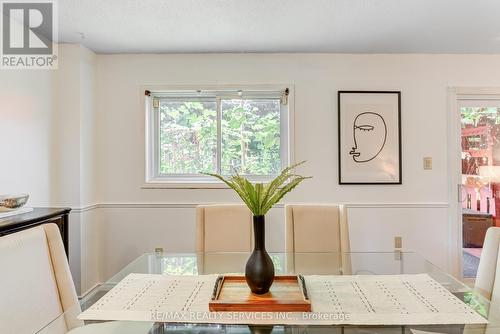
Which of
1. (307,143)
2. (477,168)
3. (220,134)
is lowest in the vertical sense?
(477,168)

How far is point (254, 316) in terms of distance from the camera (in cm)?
112

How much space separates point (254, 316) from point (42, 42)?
284 cm

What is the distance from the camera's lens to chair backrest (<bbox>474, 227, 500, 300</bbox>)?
1431 millimetres

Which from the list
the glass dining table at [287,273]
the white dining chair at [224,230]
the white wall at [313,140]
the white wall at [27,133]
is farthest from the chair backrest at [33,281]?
the white wall at [313,140]

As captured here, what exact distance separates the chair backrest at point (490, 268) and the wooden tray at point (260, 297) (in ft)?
2.80

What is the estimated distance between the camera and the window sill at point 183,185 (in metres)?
3.12

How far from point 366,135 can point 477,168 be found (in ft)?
3.74

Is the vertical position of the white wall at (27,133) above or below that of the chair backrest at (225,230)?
above

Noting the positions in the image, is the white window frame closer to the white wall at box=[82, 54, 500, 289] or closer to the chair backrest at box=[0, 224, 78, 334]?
the white wall at box=[82, 54, 500, 289]

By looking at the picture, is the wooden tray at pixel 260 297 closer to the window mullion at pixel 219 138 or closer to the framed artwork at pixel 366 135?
the window mullion at pixel 219 138

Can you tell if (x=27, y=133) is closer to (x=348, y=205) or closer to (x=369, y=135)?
(x=348, y=205)

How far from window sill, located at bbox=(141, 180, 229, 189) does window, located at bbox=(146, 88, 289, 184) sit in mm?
59

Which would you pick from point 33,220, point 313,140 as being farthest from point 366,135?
point 33,220

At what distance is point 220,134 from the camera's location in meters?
3.21
